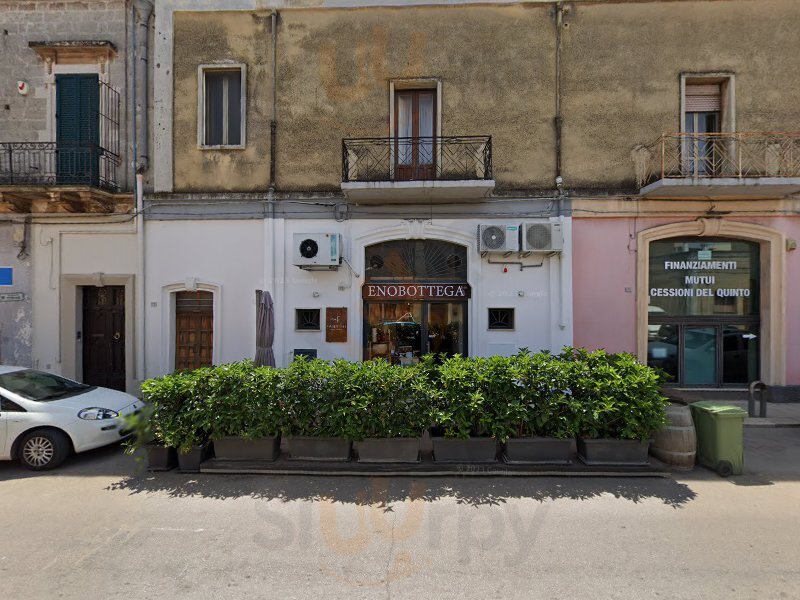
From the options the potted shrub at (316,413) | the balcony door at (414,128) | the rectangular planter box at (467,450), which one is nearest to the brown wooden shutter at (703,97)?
the balcony door at (414,128)

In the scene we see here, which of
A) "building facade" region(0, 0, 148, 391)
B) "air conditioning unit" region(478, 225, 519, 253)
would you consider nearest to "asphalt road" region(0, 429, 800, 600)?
"air conditioning unit" region(478, 225, 519, 253)

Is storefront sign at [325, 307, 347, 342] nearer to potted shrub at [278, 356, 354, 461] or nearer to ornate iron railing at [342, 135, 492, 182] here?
ornate iron railing at [342, 135, 492, 182]

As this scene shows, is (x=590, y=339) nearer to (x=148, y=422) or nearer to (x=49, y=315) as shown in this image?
(x=148, y=422)

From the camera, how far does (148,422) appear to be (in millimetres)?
5191

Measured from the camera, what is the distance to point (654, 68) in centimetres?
867

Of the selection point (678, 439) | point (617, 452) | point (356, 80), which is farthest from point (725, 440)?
point (356, 80)

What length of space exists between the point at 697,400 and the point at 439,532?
429 centimetres

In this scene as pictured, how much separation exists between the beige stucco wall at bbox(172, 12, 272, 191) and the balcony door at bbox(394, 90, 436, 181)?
2922 mm

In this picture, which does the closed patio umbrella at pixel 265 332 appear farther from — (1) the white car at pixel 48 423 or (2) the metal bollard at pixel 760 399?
(2) the metal bollard at pixel 760 399

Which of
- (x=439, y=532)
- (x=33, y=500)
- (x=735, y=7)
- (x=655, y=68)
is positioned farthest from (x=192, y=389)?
(x=735, y=7)

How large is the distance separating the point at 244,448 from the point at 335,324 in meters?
3.84

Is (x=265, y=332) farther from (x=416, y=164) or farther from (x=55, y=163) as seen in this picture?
(x=55, y=163)

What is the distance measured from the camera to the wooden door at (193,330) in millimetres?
9242

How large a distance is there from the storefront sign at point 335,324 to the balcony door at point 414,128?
320cm
